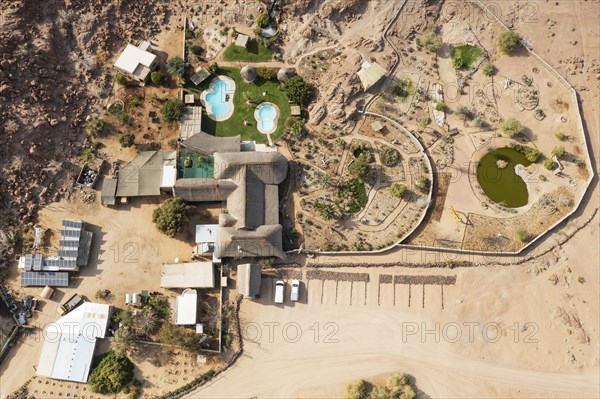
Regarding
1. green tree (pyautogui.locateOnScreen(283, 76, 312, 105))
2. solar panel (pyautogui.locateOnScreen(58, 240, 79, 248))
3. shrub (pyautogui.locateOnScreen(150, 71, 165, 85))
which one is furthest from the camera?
shrub (pyautogui.locateOnScreen(150, 71, 165, 85))

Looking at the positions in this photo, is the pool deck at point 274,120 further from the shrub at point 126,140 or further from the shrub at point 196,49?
the shrub at point 126,140

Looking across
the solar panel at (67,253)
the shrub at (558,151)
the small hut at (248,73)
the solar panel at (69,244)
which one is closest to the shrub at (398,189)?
the shrub at (558,151)

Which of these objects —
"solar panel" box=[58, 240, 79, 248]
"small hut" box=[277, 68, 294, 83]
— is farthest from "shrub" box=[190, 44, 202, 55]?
"solar panel" box=[58, 240, 79, 248]

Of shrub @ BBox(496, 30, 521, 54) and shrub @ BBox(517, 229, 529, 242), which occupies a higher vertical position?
shrub @ BBox(496, 30, 521, 54)

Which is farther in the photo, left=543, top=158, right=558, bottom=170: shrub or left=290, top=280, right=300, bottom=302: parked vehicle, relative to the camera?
left=543, top=158, right=558, bottom=170: shrub

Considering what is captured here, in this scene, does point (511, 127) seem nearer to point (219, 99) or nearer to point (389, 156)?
point (389, 156)

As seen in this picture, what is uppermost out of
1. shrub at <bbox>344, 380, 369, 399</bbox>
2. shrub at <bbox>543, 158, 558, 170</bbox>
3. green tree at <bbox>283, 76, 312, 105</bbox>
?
green tree at <bbox>283, 76, 312, 105</bbox>

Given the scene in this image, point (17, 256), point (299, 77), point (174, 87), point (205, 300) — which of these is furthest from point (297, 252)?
point (17, 256)

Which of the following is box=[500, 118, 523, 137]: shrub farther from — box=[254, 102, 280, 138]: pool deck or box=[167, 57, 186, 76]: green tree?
box=[167, 57, 186, 76]: green tree
